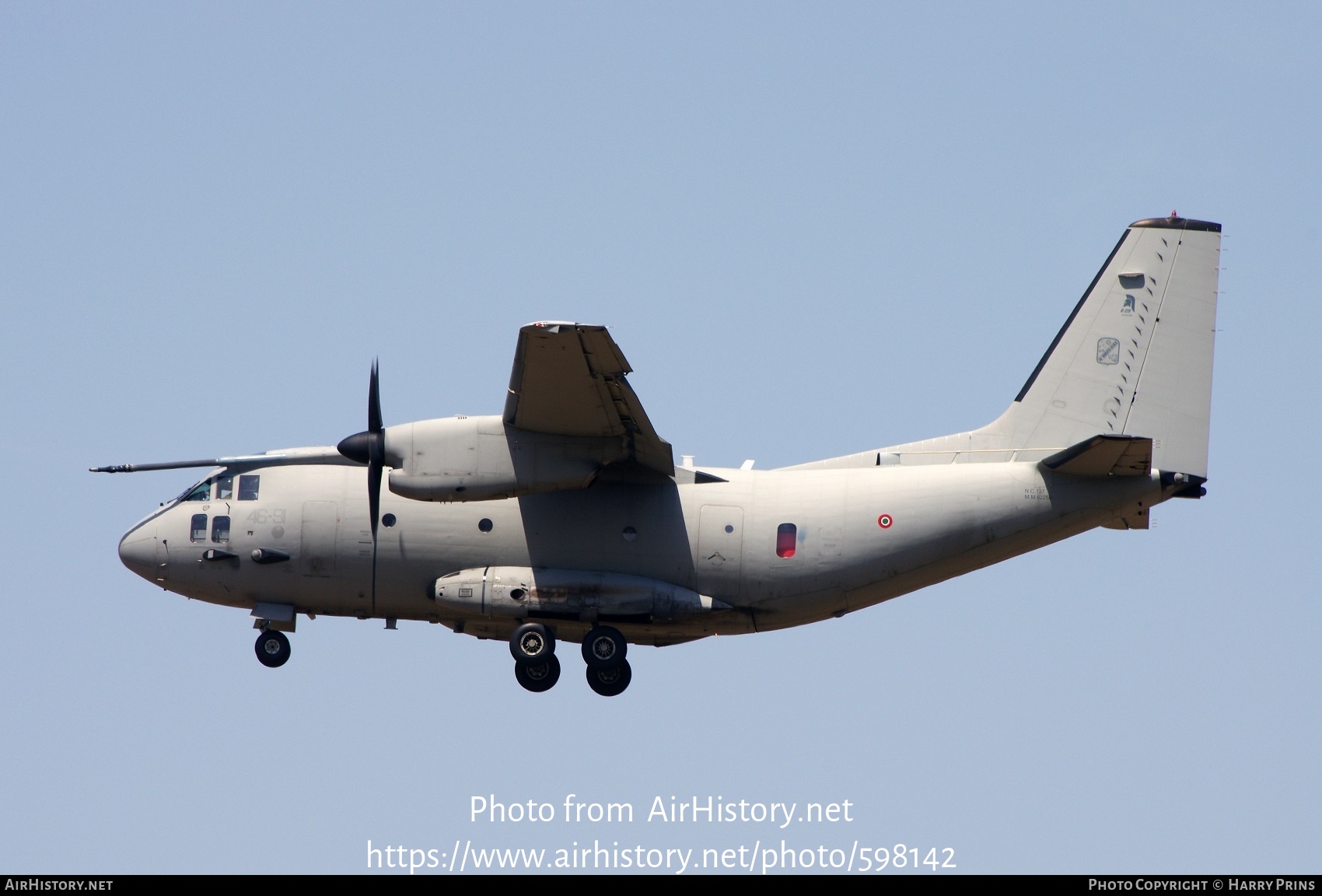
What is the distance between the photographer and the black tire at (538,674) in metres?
26.4

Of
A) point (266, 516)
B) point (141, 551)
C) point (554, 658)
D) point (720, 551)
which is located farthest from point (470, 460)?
point (141, 551)

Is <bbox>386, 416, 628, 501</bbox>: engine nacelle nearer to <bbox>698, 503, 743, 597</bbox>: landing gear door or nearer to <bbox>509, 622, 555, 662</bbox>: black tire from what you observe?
<bbox>509, 622, 555, 662</bbox>: black tire

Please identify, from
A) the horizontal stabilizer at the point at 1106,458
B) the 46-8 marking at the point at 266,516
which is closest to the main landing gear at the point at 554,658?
the 46-8 marking at the point at 266,516

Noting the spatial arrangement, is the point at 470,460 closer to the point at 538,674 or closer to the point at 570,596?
the point at 570,596

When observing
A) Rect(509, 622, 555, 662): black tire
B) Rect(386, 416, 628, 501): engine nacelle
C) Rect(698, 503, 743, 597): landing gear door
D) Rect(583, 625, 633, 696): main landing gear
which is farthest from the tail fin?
Rect(509, 622, 555, 662): black tire

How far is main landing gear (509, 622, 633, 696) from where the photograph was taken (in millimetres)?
26281

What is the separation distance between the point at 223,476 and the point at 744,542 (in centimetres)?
861

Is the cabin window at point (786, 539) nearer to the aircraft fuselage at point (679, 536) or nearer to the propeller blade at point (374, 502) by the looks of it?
the aircraft fuselage at point (679, 536)

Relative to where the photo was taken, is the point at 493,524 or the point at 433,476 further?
the point at 493,524

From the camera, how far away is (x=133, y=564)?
2767 centimetres

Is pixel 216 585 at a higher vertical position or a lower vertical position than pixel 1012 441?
lower

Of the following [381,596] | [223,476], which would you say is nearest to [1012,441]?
[381,596]
